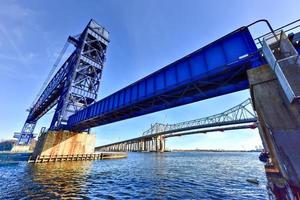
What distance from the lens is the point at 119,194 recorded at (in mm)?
10742

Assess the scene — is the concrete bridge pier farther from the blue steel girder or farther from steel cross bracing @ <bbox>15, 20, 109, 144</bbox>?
steel cross bracing @ <bbox>15, 20, 109, 144</bbox>

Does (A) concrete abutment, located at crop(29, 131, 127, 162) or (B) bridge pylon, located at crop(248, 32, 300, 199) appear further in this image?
(A) concrete abutment, located at crop(29, 131, 127, 162)

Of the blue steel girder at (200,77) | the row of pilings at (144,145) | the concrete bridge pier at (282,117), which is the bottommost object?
the concrete bridge pier at (282,117)

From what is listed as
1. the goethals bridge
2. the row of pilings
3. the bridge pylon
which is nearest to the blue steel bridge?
the goethals bridge

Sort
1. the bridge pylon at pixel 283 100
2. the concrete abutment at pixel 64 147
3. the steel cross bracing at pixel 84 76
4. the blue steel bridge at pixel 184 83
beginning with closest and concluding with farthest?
the bridge pylon at pixel 283 100
the blue steel bridge at pixel 184 83
the concrete abutment at pixel 64 147
the steel cross bracing at pixel 84 76

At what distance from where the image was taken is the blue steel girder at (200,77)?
36.8 ft

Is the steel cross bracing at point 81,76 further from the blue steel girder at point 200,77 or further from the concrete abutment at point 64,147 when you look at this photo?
the blue steel girder at point 200,77

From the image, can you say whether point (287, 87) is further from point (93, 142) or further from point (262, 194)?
point (93, 142)

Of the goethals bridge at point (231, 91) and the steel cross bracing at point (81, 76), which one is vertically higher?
the steel cross bracing at point (81, 76)

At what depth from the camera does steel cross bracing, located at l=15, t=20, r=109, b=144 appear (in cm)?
3747

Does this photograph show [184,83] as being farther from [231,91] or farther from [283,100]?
[283,100]

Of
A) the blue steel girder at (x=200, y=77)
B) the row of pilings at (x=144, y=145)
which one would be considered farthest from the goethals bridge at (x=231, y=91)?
the row of pilings at (x=144, y=145)

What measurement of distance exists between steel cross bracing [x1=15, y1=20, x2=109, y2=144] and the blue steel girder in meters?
19.8

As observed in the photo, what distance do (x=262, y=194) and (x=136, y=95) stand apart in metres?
15.1
